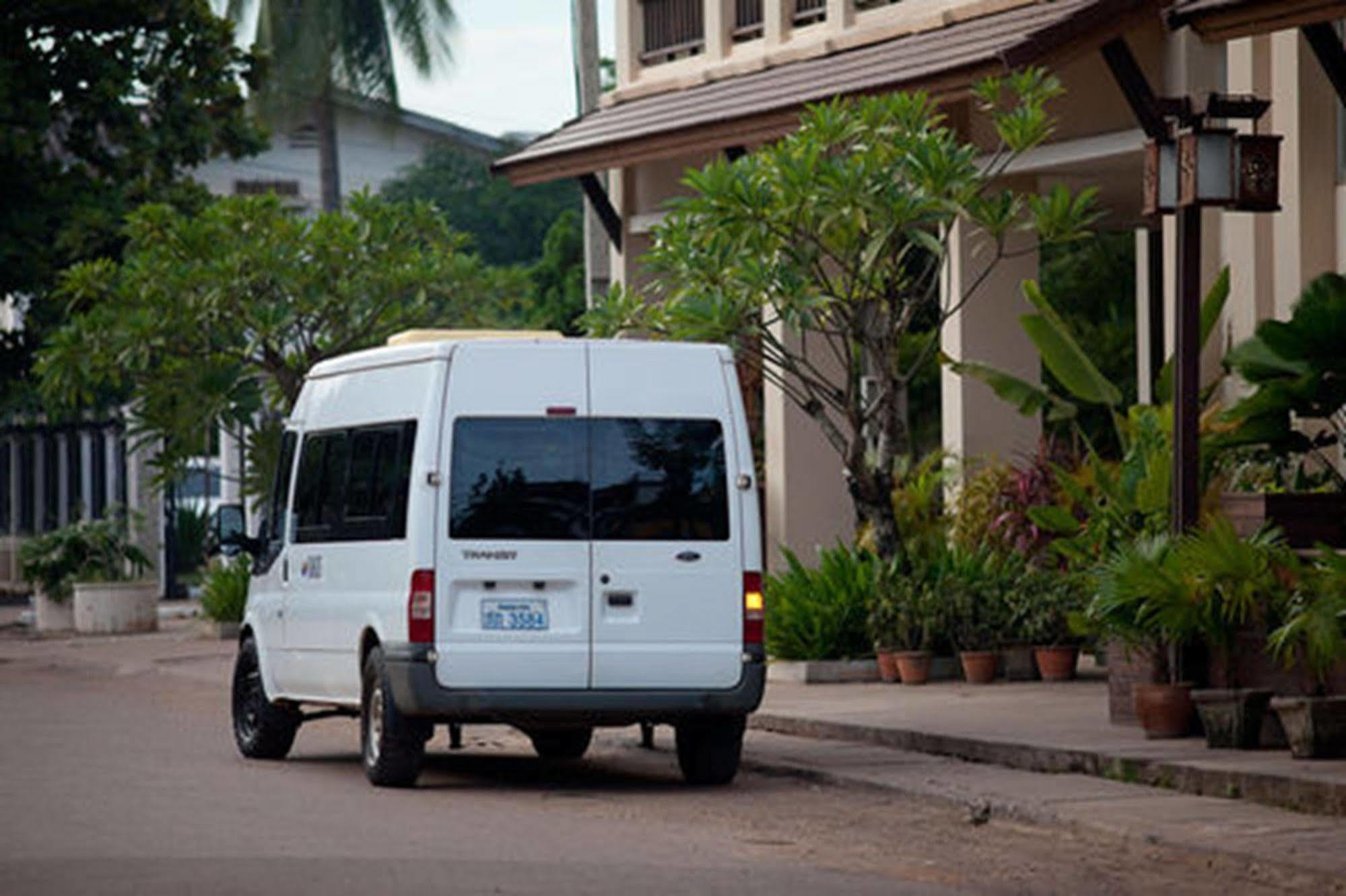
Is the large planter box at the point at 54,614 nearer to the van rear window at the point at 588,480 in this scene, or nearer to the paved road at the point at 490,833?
the paved road at the point at 490,833

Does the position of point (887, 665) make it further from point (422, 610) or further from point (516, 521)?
point (422, 610)

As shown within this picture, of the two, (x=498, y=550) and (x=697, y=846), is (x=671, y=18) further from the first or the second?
(x=697, y=846)

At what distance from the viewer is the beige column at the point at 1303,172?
21.9 meters

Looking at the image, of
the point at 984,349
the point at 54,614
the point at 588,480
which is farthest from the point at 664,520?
the point at 54,614

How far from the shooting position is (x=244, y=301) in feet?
Result: 107

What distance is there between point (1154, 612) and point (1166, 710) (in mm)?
561

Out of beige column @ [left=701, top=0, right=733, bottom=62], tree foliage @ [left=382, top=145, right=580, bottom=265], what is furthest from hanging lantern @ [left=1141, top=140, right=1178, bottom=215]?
tree foliage @ [left=382, top=145, right=580, bottom=265]

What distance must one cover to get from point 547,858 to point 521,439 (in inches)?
154

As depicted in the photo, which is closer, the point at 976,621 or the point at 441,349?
the point at 441,349

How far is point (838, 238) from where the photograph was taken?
22781 mm

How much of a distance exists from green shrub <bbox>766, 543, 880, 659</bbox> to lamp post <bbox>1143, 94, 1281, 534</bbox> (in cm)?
668

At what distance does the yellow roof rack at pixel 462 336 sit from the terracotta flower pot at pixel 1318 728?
4.58 m

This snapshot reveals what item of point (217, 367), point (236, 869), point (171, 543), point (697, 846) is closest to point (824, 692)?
point (697, 846)

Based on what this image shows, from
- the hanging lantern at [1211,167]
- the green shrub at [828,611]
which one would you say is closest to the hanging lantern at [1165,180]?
the hanging lantern at [1211,167]
